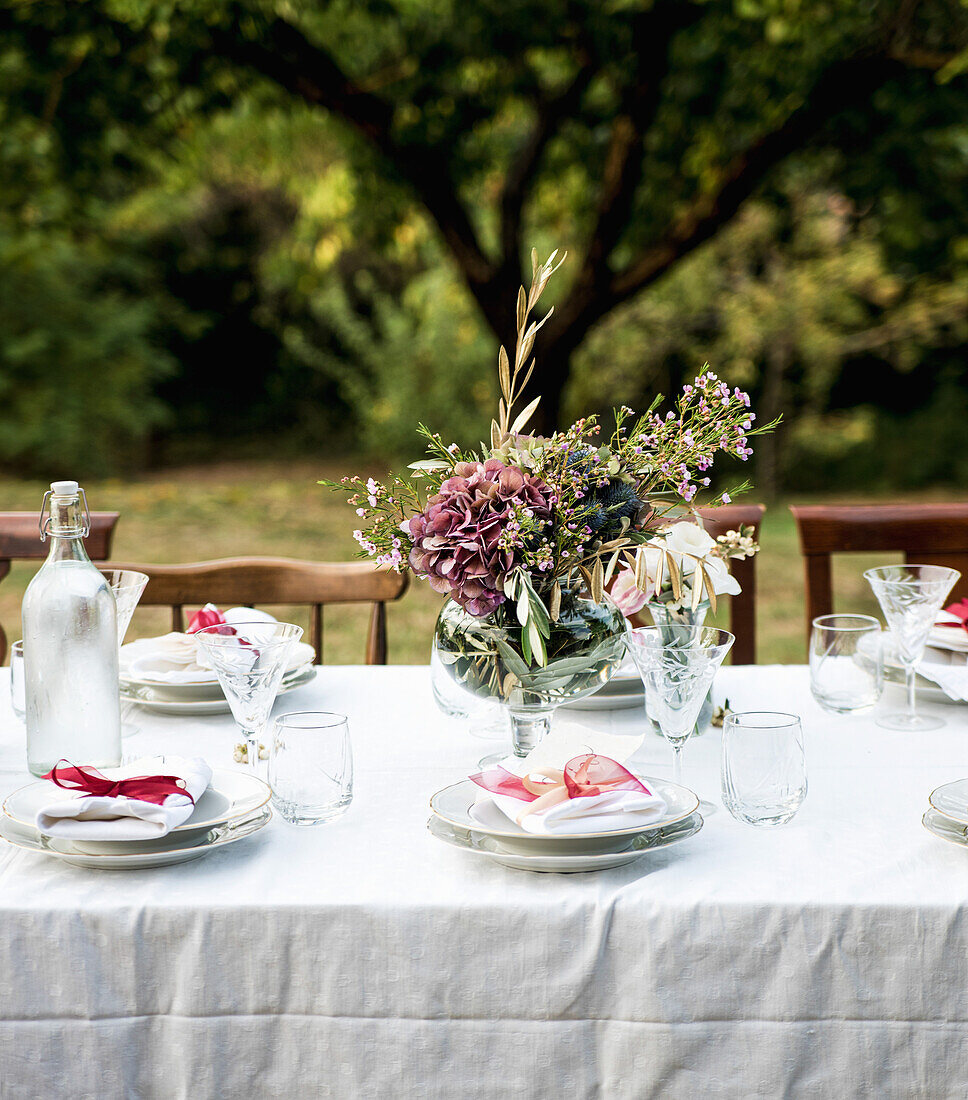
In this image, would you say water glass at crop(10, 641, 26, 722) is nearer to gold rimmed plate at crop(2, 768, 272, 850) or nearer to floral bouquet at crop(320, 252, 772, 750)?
gold rimmed plate at crop(2, 768, 272, 850)

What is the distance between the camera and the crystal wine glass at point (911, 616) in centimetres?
136

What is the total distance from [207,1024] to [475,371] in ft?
23.0

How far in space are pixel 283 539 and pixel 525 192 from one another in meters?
3.04

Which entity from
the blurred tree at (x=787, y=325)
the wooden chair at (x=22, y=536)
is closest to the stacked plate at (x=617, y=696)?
the wooden chair at (x=22, y=536)

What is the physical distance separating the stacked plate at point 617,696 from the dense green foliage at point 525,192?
2388 millimetres

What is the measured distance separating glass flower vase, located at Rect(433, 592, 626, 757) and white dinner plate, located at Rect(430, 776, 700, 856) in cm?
14

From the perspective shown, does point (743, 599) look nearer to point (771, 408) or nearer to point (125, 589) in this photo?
point (125, 589)

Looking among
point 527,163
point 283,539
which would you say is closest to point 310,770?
point 527,163

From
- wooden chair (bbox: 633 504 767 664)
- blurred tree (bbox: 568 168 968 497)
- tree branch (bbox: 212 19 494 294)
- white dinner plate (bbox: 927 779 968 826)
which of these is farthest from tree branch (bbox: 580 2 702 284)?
blurred tree (bbox: 568 168 968 497)

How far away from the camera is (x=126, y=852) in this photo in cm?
96

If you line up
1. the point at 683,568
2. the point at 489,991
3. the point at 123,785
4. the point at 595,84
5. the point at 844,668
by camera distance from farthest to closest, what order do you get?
the point at 595,84 < the point at 844,668 < the point at 683,568 < the point at 123,785 < the point at 489,991

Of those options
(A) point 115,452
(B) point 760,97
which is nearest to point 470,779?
(B) point 760,97

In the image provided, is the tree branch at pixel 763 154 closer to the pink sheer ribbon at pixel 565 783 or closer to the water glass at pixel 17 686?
the water glass at pixel 17 686

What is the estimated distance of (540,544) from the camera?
115 cm
